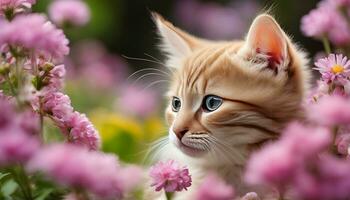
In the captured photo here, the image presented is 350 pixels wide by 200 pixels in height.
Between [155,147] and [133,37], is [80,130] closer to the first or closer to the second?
[155,147]

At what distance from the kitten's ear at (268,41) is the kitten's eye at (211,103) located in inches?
4.6

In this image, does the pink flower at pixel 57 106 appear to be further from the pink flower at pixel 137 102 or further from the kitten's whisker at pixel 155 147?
the pink flower at pixel 137 102

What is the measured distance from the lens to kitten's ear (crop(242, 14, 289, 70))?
1261 mm

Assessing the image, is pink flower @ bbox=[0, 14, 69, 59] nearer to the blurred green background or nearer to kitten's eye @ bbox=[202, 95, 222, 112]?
kitten's eye @ bbox=[202, 95, 222, 112]

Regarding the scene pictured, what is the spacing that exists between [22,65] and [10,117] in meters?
0.22

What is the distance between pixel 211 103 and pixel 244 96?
0.07 metres

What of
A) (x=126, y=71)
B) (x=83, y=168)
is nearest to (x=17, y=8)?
(x=83, y=168)

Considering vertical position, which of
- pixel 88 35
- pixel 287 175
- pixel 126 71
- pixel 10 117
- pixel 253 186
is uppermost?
pixel 88 35

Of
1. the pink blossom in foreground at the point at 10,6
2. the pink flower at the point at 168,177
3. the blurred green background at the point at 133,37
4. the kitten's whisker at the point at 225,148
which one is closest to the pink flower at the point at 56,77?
the pink blossom in foreground at the point at 10,6

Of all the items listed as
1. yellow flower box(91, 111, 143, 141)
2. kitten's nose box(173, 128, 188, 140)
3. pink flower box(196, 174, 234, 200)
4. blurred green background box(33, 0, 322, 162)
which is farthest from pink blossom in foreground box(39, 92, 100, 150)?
blurred green background box(33, 0, 322, 162)

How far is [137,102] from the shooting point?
113 inches

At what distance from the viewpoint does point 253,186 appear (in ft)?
4.22

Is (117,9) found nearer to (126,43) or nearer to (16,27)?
(126,43)

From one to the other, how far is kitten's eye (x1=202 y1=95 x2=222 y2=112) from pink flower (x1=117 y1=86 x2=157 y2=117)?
4.34ft
